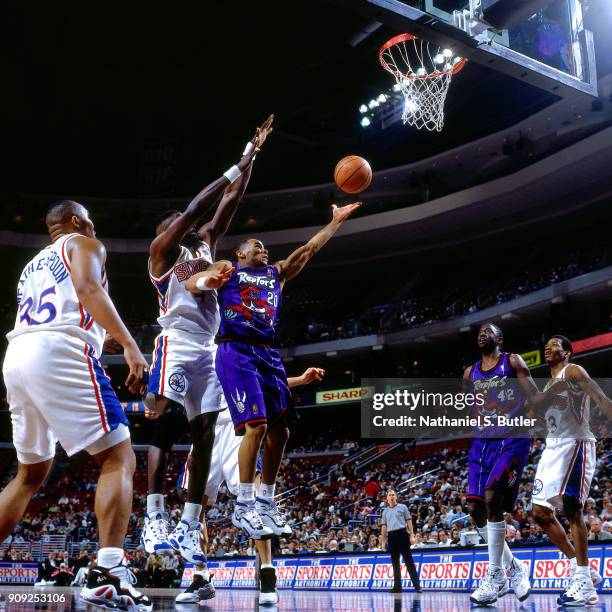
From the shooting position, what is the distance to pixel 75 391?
12.3 feet

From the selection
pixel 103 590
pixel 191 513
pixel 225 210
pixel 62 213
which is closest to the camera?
pixel 103 590

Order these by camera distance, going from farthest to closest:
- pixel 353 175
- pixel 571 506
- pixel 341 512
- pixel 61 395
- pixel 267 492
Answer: pixel 341 512
pixel 353 175
pixel 571 506
pixel 267 492
pixel 61 395

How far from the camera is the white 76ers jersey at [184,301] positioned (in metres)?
5.65

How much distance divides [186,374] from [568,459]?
3.40 meters

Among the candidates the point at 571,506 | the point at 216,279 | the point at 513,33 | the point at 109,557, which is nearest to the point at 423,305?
the point at 513,33

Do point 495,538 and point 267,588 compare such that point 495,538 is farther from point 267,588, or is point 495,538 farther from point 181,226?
point 181,226

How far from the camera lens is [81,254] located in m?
4.01

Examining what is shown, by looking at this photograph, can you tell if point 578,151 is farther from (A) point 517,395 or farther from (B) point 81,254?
(B) point 81,254

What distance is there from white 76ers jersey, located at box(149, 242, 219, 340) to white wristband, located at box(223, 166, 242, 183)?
0.64 m

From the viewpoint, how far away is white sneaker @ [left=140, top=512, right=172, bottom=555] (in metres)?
4.87

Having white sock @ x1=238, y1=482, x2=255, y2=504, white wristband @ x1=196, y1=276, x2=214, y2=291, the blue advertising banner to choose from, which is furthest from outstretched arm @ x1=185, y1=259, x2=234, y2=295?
the blue advertising banner

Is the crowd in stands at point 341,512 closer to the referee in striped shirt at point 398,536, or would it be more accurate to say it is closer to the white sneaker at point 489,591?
the referee in striped shirt at point 398,536

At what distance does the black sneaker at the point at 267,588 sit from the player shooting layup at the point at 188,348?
0.53m

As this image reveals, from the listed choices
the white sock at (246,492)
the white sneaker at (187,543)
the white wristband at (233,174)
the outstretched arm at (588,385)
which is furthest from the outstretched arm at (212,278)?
the outstretched arm at (588,385)
